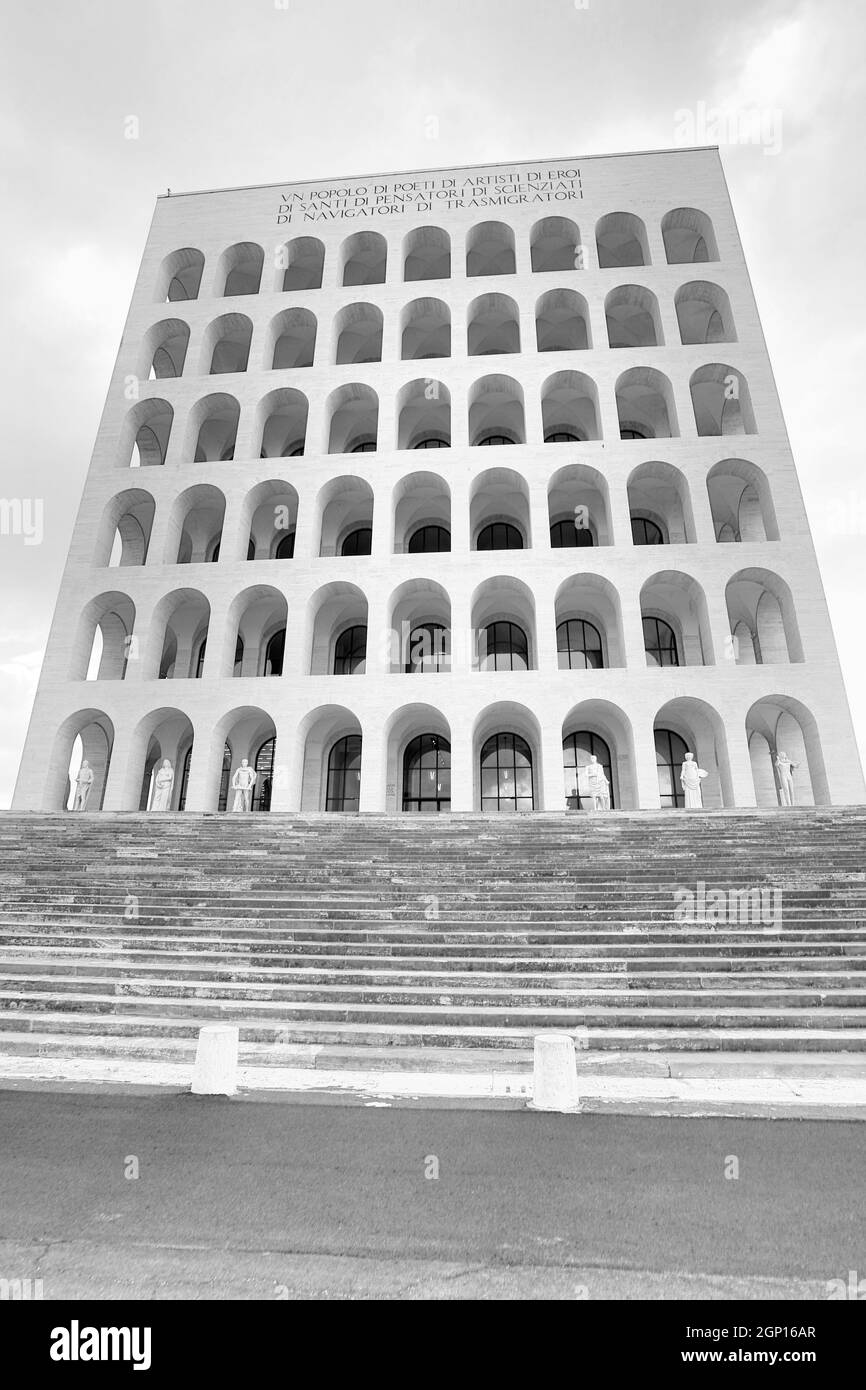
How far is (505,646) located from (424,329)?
13775 millimetres

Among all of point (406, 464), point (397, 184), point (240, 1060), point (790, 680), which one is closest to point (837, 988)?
point (240, 1060)

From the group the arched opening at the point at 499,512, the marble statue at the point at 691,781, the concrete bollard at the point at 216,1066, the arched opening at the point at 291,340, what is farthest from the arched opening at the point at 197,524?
the concrete bollard at the point at 216,1066

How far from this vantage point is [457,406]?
28.3m

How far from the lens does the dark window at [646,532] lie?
30.5 meters

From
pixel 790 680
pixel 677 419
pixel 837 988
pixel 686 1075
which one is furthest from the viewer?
pixel 677 419

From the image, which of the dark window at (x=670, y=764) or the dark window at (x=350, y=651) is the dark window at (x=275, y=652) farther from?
the dark window at (x=670, y=764)

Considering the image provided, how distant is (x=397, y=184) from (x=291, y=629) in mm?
20899

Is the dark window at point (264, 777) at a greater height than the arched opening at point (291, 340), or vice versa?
the arched opening at point (291, 340)

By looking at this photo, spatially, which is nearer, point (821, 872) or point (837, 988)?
point (837, 988)

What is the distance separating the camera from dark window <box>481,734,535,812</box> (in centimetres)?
2791

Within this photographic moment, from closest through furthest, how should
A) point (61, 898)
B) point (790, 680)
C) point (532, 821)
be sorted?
point (61, 898)
point (532, 821)
point (790, 680)

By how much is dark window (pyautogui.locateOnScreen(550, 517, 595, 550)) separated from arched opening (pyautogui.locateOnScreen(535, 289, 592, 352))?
6592mm

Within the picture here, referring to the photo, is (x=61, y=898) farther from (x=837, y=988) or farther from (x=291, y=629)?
(x=291, y=629)

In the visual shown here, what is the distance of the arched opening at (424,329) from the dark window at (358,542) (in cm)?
717
